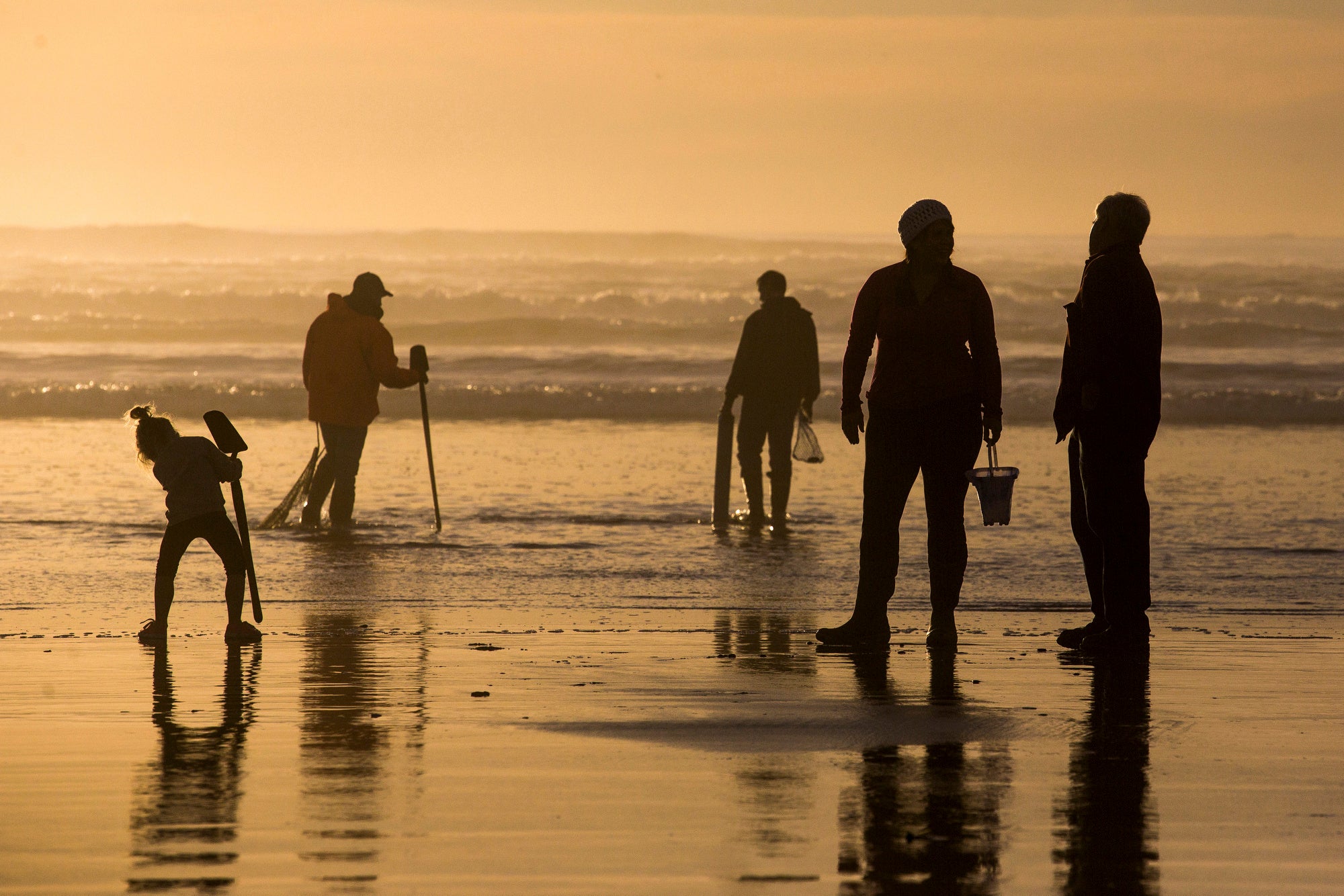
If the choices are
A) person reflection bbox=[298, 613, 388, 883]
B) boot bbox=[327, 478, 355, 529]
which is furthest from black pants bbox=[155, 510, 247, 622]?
boot bbox=[327, 478, 355, 529]

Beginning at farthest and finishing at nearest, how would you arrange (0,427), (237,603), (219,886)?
(0,427)
(237,603)
(219,886)

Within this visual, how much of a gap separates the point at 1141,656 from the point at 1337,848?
2591 millimetres

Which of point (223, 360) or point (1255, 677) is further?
point (223, 360)

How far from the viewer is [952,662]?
21.2ft

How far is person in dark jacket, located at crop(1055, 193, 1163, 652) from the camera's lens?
21.4 ft

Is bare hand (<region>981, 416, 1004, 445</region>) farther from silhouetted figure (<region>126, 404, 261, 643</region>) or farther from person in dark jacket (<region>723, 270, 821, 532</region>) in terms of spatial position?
person in dark jacket (<region>723, 270, 821, 532</region>)

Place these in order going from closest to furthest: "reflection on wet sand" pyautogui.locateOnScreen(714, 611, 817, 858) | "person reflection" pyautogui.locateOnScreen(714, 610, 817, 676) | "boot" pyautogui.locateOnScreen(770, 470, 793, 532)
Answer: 1. "reflection on wet sand" pyautogui.locateOnScreen(714, 611, 817, 858)
2. "person reflection" pyautogui.locateOnScreen(714, 610, 817, 676)
3. "boot" pyautogui.locateOnScreen(770, 470, 793, 532)

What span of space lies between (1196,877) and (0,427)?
57.6 ft

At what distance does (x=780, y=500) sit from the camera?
1174 cm

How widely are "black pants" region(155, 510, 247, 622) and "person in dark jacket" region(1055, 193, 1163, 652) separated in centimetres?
352

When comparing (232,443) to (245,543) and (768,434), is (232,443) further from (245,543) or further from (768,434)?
(768,434)

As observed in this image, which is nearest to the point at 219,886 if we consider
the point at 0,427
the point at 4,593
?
the point at 4,593

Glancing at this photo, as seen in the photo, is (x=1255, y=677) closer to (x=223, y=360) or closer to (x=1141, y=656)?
(x=1141, y=656)

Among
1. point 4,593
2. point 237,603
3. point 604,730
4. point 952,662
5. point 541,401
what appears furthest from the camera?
point 541,401
